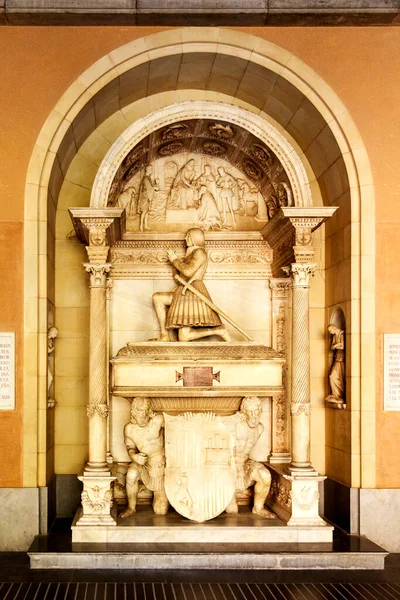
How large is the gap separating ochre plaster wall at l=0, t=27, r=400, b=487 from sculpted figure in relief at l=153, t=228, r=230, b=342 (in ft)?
5.76

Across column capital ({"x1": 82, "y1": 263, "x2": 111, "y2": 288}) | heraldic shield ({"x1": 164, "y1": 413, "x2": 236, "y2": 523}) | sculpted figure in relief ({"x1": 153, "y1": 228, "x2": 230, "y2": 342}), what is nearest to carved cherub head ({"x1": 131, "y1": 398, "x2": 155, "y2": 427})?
heraldic shield ({"x1": 164, "y1": 413, "x2": 236, "y2": 523})

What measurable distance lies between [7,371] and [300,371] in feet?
10.6

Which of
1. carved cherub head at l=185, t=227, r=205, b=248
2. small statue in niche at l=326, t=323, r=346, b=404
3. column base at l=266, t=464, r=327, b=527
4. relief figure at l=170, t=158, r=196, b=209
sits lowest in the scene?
column base at l=266, t=464, r=327, b=527

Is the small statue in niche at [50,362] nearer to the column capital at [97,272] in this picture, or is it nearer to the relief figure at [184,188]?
the column capital at [97,272]

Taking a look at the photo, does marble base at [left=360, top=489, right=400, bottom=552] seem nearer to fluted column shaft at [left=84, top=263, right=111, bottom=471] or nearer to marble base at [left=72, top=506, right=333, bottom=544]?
marble base at [left=72, top=506, right=333, bottom=544]

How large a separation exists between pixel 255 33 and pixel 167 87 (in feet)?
4.87

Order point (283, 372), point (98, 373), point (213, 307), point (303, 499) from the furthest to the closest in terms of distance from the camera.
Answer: point (283, 372), point (213, 307), point (98, 373), point (303, 499)

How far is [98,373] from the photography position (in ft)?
25.5

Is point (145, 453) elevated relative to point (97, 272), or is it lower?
lower

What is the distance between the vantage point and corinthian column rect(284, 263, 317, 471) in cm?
779

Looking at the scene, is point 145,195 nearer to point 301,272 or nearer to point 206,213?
point 206,213

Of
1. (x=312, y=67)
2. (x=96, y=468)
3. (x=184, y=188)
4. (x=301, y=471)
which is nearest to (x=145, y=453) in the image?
(x=96, y=468)

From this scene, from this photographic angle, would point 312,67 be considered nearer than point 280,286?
Yes

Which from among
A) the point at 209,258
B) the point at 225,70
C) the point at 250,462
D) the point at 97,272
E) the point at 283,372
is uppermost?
the point at 225,70
